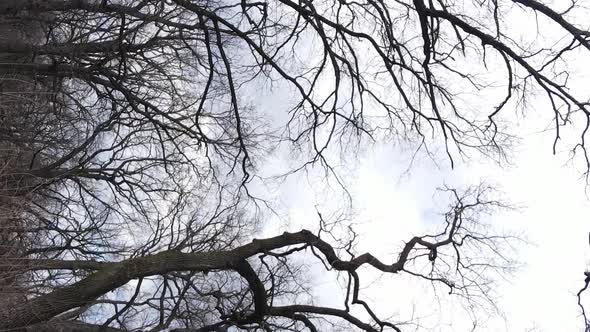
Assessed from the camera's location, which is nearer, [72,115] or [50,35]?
[50,35]

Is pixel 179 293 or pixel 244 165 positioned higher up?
pixel 244 165

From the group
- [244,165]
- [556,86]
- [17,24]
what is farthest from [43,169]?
[556,86]

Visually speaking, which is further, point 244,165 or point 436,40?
point 244,165

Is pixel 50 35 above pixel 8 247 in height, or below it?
above

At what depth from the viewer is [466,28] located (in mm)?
7840

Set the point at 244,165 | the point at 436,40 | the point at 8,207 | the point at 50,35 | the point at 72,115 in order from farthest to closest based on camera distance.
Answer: the point at 72,115, the point at 50,35, the point at 244,165, the point at 436,40, the point at 8,207

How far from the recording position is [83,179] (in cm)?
1359

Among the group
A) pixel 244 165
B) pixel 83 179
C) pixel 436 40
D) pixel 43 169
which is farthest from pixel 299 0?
pixel 83 179

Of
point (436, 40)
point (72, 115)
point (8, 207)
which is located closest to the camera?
point (8, 207)

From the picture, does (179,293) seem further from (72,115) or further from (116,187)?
(72,115)

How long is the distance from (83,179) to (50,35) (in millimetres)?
3505

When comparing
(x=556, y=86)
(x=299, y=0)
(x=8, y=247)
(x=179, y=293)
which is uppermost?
(x=299, y=0)

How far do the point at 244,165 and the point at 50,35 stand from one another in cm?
426

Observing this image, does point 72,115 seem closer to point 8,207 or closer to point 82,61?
point 82,61
